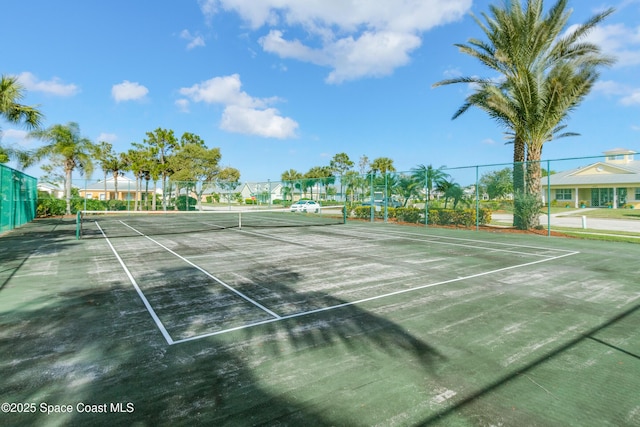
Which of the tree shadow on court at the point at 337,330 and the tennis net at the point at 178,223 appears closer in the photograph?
the tree shadow on court at the point at 337,330

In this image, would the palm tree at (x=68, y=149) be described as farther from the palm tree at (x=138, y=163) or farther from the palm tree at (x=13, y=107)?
the palm tree at (x=13, y=107)

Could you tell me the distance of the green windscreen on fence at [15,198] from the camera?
52.2ft

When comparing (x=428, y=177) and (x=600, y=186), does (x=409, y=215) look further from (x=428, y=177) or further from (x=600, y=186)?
(x=600, y=186)

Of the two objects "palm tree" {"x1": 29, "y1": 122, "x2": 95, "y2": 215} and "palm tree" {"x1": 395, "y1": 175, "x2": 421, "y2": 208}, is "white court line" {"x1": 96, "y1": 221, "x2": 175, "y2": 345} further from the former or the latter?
"palm tree" {"x1": 29, "y1": 122, "x2": 95, "y2": 215}

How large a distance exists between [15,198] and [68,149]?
43.4ft

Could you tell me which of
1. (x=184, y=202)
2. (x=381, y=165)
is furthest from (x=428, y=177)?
(x=381, y=165)

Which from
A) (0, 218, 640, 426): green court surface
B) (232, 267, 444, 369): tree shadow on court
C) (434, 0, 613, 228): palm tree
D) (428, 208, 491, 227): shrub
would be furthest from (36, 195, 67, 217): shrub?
(434, 0, 613, 228): palm tree

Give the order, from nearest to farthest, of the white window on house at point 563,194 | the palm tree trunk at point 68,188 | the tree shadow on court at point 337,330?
the tree shadow on court at point 337,330 → the palm tree trunk at point 68,188 → the white window on house at point 563,194

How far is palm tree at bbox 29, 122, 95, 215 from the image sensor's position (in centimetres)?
2908

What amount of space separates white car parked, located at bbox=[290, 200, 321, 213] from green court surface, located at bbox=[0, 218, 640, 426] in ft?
72.8

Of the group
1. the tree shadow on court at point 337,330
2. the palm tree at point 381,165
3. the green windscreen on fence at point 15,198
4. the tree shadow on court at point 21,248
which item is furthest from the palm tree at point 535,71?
the palm tree at point 381,165

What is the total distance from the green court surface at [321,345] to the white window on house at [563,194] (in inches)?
1422

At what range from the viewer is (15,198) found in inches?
728

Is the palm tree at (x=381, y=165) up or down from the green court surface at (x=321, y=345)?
up
